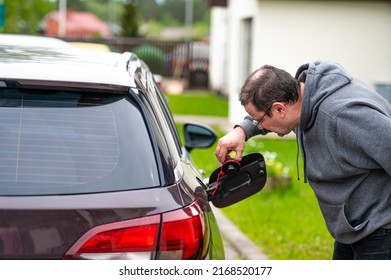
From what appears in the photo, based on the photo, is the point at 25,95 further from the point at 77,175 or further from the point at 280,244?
the point at 280,244

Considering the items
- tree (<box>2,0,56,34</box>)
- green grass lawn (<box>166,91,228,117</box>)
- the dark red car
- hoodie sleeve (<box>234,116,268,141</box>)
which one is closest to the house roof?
tree (<box>2,0,56,34</box>)

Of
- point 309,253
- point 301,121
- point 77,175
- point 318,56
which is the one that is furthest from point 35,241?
point 318,56

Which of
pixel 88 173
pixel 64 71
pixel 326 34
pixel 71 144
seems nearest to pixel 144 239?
pixel 88 173

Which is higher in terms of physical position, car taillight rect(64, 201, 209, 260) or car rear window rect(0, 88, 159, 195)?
car rear window rect(0, 88, 159, 195)

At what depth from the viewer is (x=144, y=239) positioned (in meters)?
2.98

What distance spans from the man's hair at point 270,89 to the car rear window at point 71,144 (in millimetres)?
572

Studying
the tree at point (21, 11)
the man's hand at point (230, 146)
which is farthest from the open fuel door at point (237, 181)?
the tree at point (21, 11)

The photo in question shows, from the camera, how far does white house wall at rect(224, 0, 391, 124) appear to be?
16.3m

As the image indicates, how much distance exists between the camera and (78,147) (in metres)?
3.15

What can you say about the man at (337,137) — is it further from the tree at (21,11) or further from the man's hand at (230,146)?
the tree at (21,11)

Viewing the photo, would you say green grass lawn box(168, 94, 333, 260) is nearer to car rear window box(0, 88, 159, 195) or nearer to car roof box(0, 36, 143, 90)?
car roof box(0, 36, 143, 90)

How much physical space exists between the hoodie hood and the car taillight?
2.54ft

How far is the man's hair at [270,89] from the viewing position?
3.54 metres

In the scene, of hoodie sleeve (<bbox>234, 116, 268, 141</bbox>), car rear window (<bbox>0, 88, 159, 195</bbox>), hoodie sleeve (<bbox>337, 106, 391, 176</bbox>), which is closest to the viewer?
car rear window (<bbox>0, 88, 159, 195</bbox>)
